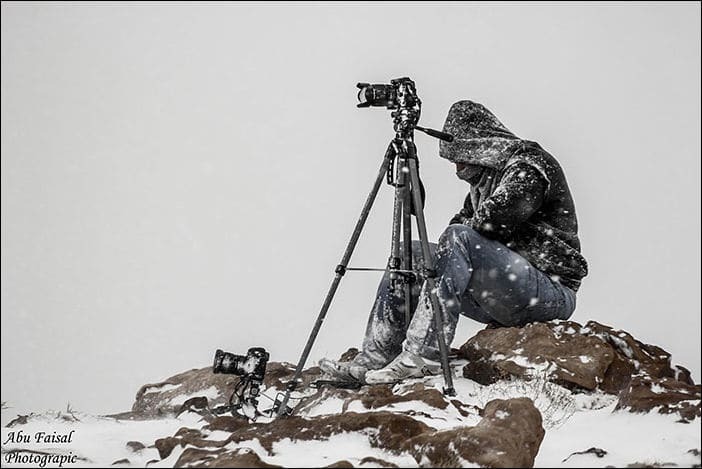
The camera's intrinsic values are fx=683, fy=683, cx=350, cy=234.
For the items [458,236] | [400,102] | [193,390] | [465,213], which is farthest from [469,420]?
[193,390]

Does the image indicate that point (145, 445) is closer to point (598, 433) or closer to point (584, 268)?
point (598, 433)

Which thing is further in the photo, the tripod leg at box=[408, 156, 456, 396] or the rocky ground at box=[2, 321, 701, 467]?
the tripod leg at box=[408, 156, 456, 396]

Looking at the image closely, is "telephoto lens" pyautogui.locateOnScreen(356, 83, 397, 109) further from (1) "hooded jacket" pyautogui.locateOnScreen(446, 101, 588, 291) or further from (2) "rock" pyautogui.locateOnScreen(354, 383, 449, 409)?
(2) "rock" pyautogui.locateOnScreen(354, 383, 449, 409)

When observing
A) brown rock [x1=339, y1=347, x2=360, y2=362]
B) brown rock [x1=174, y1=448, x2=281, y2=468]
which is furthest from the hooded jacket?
brown rock [x1=174, y1=448, x2=281, y2=468]

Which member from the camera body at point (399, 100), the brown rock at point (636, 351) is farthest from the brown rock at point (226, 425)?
the brown rock at point (636, 351)

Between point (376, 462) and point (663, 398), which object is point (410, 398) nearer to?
point (376, 462)

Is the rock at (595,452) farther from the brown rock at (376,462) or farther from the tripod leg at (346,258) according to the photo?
the tripod leg at (346,258)

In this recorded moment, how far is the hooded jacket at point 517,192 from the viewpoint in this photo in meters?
3.87

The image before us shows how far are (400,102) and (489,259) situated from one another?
101cm

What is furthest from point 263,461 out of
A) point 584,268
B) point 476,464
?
point 584,268

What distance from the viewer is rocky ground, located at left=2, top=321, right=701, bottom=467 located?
249 centimetres

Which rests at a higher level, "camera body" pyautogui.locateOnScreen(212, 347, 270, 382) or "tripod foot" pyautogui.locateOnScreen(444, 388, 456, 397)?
"camera body" pyautogui.locateOnScreen(212, 347, 270, 382)

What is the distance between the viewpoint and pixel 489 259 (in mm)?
3809

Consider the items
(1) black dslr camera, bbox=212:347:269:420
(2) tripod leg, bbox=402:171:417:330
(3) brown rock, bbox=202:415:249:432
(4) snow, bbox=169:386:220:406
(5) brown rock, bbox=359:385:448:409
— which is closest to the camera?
(3) brown rock, bbox=202:415:249:432
